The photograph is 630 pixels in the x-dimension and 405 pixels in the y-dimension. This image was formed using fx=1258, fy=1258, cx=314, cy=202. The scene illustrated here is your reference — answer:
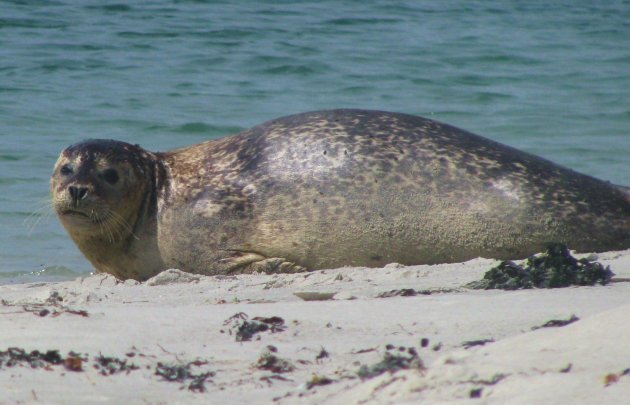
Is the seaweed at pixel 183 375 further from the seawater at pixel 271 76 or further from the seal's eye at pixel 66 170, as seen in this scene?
the seawater at pixel 271 76

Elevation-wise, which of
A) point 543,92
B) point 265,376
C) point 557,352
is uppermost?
point 557,352

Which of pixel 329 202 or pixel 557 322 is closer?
pixel 557 322

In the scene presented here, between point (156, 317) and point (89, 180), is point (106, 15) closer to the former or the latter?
point (89, 180)

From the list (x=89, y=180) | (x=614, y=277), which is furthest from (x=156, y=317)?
(x=89, y=180)

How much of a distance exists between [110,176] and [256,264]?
922 millimetres

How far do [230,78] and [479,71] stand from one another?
3.19 m

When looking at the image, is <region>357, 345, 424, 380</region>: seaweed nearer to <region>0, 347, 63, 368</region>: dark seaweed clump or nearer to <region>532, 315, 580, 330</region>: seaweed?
<region>532, 315, 580, 330</region>: seaweed

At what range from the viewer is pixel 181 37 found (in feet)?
53.9

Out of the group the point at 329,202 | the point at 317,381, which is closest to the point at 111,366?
the point at 317,381

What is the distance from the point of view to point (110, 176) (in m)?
6.47

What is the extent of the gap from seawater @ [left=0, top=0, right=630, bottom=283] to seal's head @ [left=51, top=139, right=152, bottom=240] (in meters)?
0.89

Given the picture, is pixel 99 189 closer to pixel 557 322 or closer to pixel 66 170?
pixel 66 170

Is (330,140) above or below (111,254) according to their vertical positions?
above

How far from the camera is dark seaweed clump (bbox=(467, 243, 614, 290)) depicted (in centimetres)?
473
